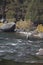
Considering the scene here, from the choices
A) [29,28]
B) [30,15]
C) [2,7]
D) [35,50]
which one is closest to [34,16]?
[30,15]

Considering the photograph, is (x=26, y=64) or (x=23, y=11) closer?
(x=26, y=64)

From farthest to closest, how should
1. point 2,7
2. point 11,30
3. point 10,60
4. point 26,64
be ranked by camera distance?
point 2,7
point 11,30
point 10,60
point 26,64

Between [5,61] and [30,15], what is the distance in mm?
35171

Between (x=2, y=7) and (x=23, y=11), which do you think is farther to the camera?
(x=2, y=7)

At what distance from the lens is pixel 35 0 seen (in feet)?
188

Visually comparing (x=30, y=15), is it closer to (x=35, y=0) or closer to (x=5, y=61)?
(x=35, y=0)

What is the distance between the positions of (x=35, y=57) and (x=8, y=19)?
4123 centimetres

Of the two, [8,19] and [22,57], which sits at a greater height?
[22,57]

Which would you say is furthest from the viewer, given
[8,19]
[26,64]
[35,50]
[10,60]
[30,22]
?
[8,19]

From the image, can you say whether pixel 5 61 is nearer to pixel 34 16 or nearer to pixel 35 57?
pixel 35 57

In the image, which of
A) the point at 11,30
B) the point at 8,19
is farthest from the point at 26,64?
the point at 8,19

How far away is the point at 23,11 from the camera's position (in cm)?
6775

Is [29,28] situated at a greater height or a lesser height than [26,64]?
lesser

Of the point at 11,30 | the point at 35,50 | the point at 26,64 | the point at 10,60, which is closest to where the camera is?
the point at 26,64
